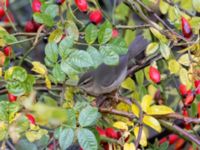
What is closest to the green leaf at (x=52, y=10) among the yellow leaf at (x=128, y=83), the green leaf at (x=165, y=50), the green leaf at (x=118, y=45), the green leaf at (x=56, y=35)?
the green leaf at (x=56, y=35)

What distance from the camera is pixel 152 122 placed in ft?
3.90

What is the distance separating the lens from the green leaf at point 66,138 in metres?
1.00

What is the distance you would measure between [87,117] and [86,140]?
51 mm

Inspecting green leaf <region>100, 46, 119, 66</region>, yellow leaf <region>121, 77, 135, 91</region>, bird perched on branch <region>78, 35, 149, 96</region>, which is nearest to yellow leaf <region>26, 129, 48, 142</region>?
green leaf <region>100, 46, 119, 66</region>

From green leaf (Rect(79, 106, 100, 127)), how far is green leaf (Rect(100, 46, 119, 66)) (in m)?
0.11

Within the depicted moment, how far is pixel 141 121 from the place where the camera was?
3.88 ft

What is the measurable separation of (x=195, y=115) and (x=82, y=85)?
29 centimetres

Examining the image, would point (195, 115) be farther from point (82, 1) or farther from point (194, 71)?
point (82, 1)

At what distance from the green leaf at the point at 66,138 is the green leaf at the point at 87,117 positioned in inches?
1.1

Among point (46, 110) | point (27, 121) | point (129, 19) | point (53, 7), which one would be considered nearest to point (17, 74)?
point (27, 121)

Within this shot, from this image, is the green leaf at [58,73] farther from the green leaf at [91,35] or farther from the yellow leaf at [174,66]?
the yellow leaf at [174,66]

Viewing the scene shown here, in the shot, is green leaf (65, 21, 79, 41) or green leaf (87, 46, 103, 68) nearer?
green leaf (87, 46, 103, 68)

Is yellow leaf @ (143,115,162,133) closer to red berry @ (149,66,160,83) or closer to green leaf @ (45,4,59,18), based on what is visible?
red berry @ (149,66,160,83)

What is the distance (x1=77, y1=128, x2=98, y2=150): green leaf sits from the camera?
996 mm
